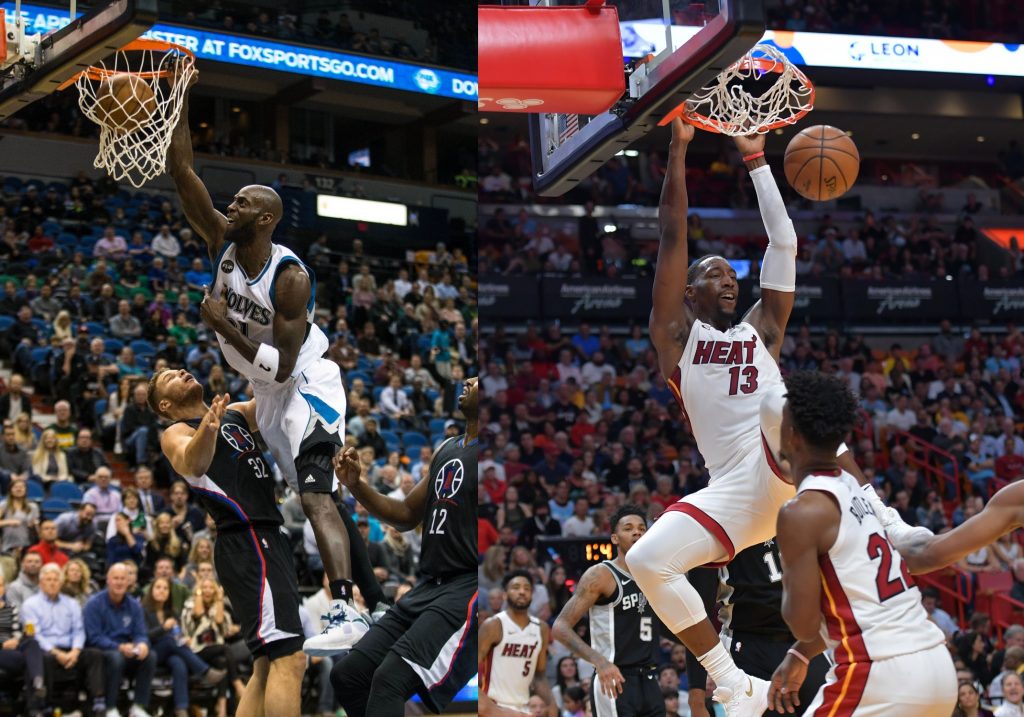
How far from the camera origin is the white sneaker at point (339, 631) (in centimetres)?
437

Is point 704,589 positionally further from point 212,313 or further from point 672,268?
point 212,313

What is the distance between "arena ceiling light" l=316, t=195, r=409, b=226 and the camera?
11.8 metres

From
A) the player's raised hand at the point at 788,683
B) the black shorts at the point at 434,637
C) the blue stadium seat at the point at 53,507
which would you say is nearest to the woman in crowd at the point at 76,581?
the blue stadium seat at the point at 53,507

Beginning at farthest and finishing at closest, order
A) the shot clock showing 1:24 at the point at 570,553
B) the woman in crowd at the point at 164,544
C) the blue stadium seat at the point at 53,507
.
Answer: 1. the shot clock showing 1:24 at the point at 570,553
2. the blue stadium seat at the point at 53,507
3. the woman in crowd at the point at 164,544

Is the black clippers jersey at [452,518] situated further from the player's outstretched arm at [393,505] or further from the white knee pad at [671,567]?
the white knee pad at [671,567]

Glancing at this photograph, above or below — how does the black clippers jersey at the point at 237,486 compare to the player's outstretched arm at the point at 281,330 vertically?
below

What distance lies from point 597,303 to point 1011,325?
6421mm

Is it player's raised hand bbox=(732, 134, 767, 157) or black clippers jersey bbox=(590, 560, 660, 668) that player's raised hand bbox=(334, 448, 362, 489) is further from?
black clippers jersey bbox=(590, 560, 660, 668)

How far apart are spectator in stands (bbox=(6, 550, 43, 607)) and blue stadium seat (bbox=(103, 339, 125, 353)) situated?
3.15 metres

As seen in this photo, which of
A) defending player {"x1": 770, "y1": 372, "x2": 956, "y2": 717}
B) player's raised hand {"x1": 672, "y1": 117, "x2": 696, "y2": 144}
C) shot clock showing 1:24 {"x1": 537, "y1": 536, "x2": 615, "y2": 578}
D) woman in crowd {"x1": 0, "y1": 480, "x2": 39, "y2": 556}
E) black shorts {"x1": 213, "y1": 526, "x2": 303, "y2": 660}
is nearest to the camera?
defending player {"x1": 770, "y1": 372, "x2": 956, "y2": 717}

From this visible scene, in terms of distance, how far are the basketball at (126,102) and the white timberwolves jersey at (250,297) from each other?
2.30 ft

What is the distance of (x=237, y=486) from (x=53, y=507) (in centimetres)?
626

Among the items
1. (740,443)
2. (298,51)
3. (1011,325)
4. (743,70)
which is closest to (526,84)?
(743,70)

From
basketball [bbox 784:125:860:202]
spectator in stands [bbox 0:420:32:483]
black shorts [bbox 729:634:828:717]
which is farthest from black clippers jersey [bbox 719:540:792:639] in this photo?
spectator in stands [bbox 0:420:32:483]
